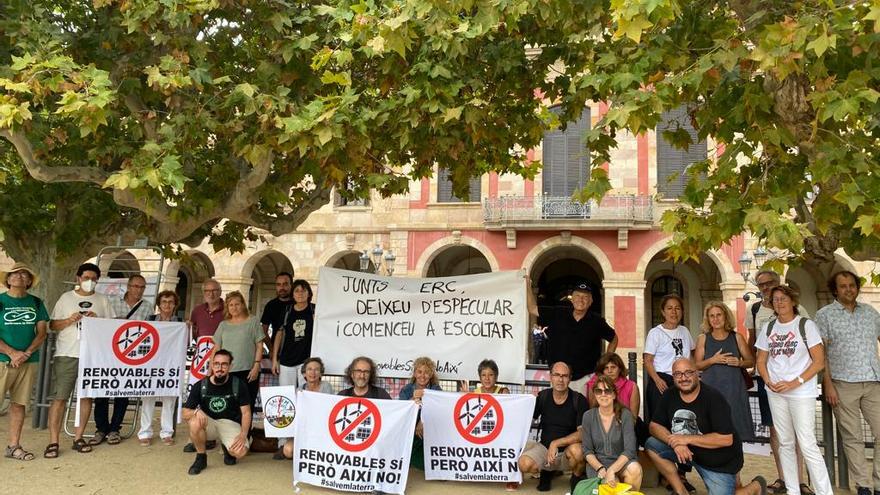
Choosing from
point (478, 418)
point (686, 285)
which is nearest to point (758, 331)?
point (478, 418)

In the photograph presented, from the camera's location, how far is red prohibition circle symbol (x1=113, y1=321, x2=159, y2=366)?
697 cm

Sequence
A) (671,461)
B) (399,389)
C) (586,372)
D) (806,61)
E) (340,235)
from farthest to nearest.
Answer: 1. (340,235)
2. (399,389)
3. (586,372)
4. (671,461)
5. (806,61)

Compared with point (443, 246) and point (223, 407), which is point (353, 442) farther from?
point (443, 246)

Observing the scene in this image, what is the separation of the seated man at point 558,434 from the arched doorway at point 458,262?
17.2 m

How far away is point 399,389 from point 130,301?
3.46 meters

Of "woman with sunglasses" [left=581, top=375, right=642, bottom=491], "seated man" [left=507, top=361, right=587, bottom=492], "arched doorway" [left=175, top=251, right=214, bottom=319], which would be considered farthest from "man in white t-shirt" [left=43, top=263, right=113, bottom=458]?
"arched doorway" [left=175, top=251, right=214, bottom=319]

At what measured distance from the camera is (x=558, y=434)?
5660 millimetres

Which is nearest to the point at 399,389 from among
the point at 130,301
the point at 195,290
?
the point at 130,301

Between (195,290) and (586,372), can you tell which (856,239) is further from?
(195,290)

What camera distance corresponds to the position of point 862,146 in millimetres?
4641

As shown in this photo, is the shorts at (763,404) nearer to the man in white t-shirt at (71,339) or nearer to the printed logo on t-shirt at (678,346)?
the printed logo on t-shirt at (678,346)

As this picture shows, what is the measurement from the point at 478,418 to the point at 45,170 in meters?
5.49

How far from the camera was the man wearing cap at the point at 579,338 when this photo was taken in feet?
20.1

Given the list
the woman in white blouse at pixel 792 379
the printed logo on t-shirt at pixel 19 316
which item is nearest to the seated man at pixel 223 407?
the printed logo on t-shirt at pixel 19 316
